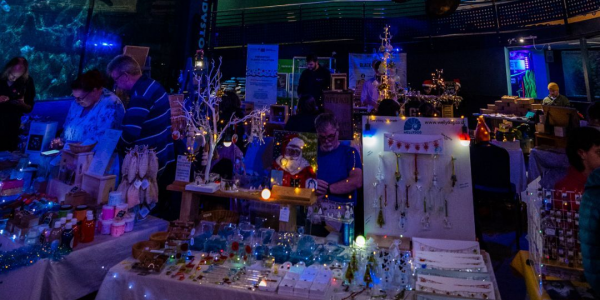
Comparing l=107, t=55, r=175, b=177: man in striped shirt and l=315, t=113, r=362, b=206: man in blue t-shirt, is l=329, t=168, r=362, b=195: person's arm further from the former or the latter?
l=107, t=55, r=175, b=177: man in striped shirt

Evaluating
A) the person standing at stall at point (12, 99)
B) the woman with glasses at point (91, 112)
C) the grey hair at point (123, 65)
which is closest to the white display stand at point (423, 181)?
the woman with glasses at point (91, 112)

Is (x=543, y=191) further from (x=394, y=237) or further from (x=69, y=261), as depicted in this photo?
(x=69, y=261)

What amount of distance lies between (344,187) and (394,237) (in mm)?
601

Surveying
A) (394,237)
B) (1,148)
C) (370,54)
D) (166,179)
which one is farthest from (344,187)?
(370,54)

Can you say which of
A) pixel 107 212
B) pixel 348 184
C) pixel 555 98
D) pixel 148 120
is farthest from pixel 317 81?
pixel 555 98

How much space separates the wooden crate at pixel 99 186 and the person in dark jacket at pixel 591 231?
3.20 metres

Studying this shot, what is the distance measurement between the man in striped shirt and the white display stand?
2.37 metres

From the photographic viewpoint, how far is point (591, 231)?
4.98 ft

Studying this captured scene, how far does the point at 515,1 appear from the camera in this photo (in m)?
8.55

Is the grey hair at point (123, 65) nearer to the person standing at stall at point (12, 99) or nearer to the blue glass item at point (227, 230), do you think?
the person standing at stall at point (12, 99)

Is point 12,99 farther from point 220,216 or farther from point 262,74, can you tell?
point 262,74

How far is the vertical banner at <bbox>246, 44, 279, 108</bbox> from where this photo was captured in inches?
305

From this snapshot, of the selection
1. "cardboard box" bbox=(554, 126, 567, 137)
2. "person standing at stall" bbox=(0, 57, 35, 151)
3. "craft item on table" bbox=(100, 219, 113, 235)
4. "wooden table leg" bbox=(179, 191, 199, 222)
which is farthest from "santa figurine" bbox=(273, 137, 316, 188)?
"cardboard box" bbox=(554, 126, 567, 137)

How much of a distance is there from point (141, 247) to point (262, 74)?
615 centimetres
